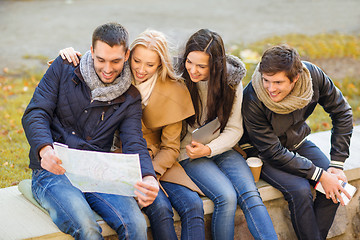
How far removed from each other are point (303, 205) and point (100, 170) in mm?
1443

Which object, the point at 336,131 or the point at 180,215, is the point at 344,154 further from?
the point at 180,215

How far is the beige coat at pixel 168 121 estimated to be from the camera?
3.38 meters

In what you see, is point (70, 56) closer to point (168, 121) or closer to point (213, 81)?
point (168, 121)

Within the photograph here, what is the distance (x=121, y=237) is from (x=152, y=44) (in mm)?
1212

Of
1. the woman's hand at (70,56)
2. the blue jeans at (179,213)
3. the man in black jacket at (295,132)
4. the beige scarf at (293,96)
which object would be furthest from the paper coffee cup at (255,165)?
the woman's hand at (70,56)

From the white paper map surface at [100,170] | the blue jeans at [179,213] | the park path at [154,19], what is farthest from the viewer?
the park path at [154,19]

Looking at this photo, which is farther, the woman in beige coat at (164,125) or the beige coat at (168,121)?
the beige coat at (168,121)

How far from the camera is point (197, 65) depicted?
3361mm

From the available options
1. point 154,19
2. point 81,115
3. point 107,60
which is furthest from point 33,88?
point 154,19

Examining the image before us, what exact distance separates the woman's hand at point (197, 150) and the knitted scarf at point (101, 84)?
0.60 m

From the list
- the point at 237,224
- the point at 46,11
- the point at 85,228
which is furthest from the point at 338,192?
the point at 46,11

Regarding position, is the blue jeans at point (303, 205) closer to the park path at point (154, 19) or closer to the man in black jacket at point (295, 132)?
the man in black jacket at point (295, 132)

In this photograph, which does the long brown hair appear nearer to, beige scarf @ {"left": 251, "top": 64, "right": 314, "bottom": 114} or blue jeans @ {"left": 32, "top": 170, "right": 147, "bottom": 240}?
→ beige scarf @ {"left": 251, "top": 64, "right": 314, "bottom": 114}

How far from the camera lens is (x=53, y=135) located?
3.20 metres
